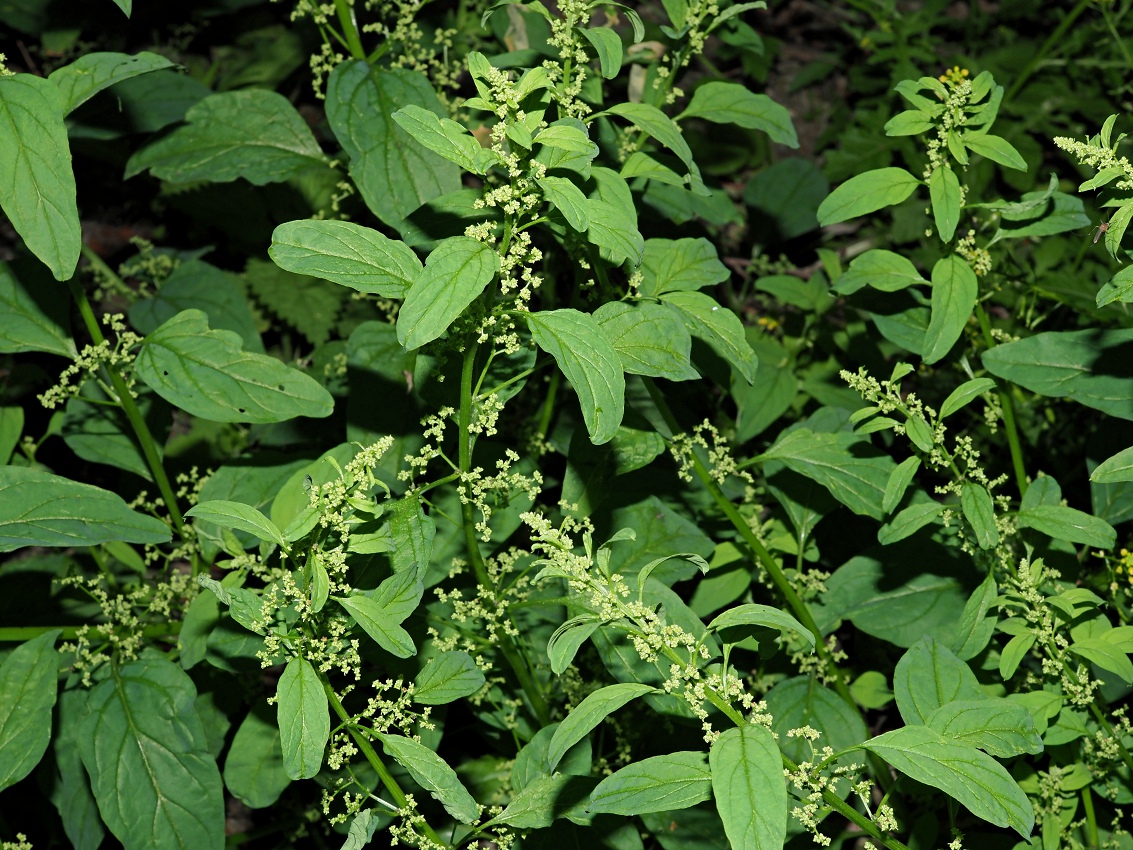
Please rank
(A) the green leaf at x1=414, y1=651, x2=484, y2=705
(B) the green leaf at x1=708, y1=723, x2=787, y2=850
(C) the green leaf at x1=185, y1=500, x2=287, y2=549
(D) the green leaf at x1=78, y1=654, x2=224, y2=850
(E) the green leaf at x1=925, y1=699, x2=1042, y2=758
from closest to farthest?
(B) the green leaf at x1=708, y1=723, x2=787, y2=850 < (C) the green leaf at x1=185, y1=500, x2=287, y2=549 < (E) the green leaf at x1=925, y1=699, x2=1042, y2=758 < (A) the green leaf at x1=414, y1=651, x2=484, y2=705 < (D) the green leaf at x1=78, y1=654, x2=224, y2=850

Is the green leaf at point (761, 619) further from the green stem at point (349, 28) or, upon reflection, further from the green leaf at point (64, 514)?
the green stem at point (349, 28)

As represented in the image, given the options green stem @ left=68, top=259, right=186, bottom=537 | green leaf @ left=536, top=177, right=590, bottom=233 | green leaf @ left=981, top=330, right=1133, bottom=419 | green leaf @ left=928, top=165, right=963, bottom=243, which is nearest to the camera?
green leaf @ left=536, top=177, right=590, bottom=233

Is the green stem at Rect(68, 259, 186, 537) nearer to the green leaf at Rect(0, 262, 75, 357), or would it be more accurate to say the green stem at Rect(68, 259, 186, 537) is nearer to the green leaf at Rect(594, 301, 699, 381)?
the green leaf at Rect(0, 262, 75, 357)

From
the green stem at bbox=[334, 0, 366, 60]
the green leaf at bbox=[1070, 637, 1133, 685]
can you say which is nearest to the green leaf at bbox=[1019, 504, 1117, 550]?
the green leaf at bbox=[1070, 637, 1133, 685]

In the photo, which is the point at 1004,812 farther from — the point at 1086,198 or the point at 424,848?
the point at 1086,198

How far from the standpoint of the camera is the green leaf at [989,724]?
2.13m

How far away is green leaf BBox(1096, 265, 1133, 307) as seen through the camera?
220 centimetres

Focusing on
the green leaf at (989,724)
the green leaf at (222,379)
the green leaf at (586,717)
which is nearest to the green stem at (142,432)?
the green leaf at (222,379)

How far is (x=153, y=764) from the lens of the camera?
2.70 m

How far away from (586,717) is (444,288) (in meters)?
0.83

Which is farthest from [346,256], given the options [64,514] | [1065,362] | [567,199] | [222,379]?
[1065,362]

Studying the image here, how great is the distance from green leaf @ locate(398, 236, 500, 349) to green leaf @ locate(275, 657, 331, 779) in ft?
2.43

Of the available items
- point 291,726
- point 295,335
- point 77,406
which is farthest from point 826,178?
point 291,726

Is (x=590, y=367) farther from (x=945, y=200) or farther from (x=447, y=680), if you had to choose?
(x=945, y=200)
